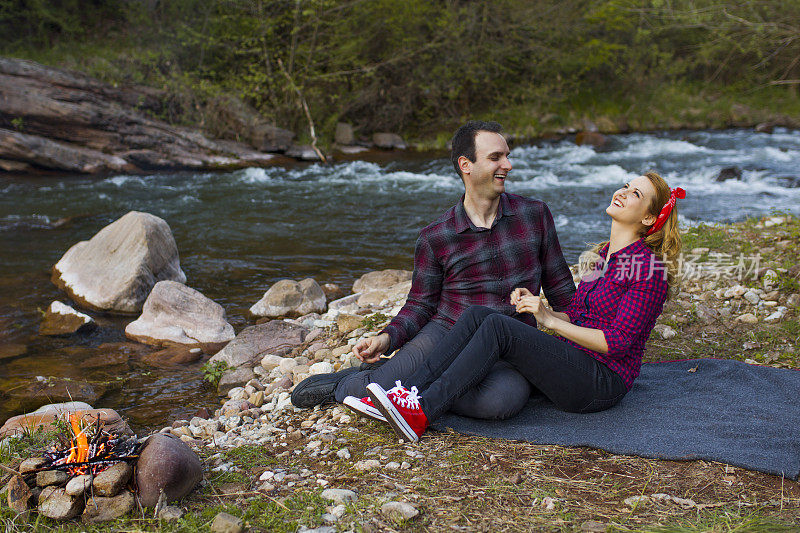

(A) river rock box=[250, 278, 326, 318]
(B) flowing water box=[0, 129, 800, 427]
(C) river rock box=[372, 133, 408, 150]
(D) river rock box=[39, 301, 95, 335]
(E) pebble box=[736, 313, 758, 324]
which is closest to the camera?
(E) pebble box=[736, 313, 758, 324]

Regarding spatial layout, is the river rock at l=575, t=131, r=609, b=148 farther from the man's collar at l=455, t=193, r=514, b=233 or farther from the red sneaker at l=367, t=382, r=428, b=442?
the red sneaker at l=367, t=382, r=428, b=442

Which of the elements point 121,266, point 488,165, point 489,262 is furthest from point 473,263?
point 121,266

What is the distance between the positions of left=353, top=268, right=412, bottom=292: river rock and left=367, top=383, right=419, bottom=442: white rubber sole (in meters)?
3.80

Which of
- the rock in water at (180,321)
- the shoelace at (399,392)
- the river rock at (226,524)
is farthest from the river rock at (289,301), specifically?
the river rock at (226,524)

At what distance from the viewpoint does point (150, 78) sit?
1741 centimetres

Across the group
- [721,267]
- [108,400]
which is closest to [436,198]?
[721,267]

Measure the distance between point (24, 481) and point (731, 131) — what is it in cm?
2141

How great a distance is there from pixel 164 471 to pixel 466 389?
1.43 meters

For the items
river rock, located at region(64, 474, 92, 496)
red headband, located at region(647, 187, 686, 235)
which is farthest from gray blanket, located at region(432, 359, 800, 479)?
river rock, located at region(64, 474, 92, 496)

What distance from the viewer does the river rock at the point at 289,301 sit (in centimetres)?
662

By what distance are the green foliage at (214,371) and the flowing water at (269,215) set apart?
77 mm

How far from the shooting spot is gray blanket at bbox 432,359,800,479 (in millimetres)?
3117

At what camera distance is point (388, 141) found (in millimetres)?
18734

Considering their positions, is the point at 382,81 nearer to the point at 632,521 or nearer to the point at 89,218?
the point at 89,218
